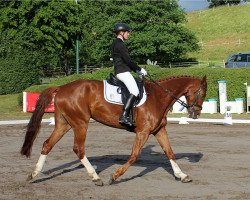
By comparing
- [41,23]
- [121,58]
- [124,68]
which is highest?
[41,23]

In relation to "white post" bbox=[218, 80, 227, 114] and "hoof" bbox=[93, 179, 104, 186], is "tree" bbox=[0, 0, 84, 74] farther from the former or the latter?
"hoof" bbox=[93, 179, 104, 186]

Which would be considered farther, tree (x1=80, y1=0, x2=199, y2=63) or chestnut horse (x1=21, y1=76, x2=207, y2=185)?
tree (x1=80, y1=0, x2=199, y2=63)

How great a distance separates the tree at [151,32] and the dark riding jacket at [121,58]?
4680 centimetres

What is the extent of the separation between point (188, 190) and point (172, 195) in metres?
0.49

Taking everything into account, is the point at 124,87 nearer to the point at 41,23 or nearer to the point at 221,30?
the point at 41,23

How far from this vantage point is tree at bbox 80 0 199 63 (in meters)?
56.4

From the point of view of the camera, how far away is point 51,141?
30.9ft

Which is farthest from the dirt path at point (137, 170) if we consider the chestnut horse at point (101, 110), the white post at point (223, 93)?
the white post at point (223, 93)

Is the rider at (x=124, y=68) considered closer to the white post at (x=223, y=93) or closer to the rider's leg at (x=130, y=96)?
the rider's leg at (x=130, y=96)

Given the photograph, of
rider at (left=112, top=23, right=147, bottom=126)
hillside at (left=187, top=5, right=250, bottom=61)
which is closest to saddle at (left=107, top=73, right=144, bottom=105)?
rider at (left=112, top=23, right=147, bottom=126)

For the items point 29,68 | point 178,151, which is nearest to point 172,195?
point 178,151

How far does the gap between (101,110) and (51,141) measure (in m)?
1.07

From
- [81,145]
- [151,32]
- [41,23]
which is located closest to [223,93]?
[81,145]

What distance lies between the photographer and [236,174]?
9836 mm
